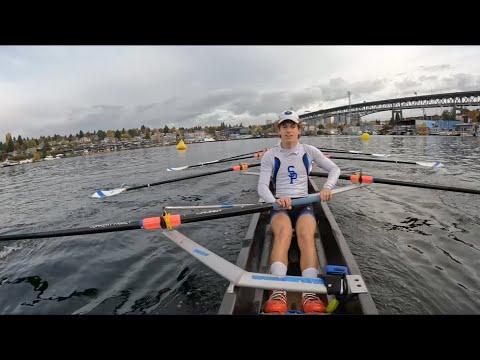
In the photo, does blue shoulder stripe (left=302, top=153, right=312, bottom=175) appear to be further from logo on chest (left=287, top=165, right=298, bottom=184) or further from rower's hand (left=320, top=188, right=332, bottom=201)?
rower's hand (left=320, top=188, right=332, bottom=201)

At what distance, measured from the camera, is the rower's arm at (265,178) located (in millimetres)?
5291

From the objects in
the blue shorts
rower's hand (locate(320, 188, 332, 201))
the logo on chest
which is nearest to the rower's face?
the logo on chest

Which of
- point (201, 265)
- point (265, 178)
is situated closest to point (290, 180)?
point (265, 178)

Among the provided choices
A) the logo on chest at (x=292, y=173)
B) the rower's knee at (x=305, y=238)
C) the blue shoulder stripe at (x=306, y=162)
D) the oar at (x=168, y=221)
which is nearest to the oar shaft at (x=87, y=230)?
the oar at (x=168, y=221)

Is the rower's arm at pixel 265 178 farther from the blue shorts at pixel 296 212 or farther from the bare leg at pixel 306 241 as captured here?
the bare leg at pixel 306 241

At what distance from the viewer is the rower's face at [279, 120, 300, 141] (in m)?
5.40

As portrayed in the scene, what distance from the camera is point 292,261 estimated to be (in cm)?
503
